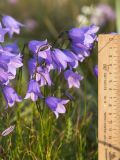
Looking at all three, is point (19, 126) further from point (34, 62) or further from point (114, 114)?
point (114, 114)

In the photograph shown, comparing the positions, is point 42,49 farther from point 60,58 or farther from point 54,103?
point 54,103

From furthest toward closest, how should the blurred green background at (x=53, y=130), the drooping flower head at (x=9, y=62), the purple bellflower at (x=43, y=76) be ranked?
1. the blurred green background at (x=53, y=130)
2. the purple bellflower at (x=43, y=76)
3. the drooping flower head at (x=9, y=62)

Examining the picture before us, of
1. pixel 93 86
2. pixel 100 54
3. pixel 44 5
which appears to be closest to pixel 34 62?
pixel 100 54

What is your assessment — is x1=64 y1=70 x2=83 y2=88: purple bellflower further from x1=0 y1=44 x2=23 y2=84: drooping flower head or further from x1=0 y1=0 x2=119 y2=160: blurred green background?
x1=0 y1=44 x2=23 y2=84: drooping flower head

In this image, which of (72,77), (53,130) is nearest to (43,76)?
(72,77)

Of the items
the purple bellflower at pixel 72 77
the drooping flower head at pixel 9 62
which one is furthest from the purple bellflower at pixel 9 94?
the purple bellflower at pixel 72 77

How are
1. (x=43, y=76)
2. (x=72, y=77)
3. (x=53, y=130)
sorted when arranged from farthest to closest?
1. (x=53, y=130)
2. (x=72, y=77)
3. (x=43, y=76)

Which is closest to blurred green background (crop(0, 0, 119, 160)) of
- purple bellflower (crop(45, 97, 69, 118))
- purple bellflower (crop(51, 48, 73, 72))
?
purple bellflower (crop(45, 97, 69, 118))

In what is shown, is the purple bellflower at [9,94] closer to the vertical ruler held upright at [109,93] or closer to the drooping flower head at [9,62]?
the drooping flower head at [9,62]
